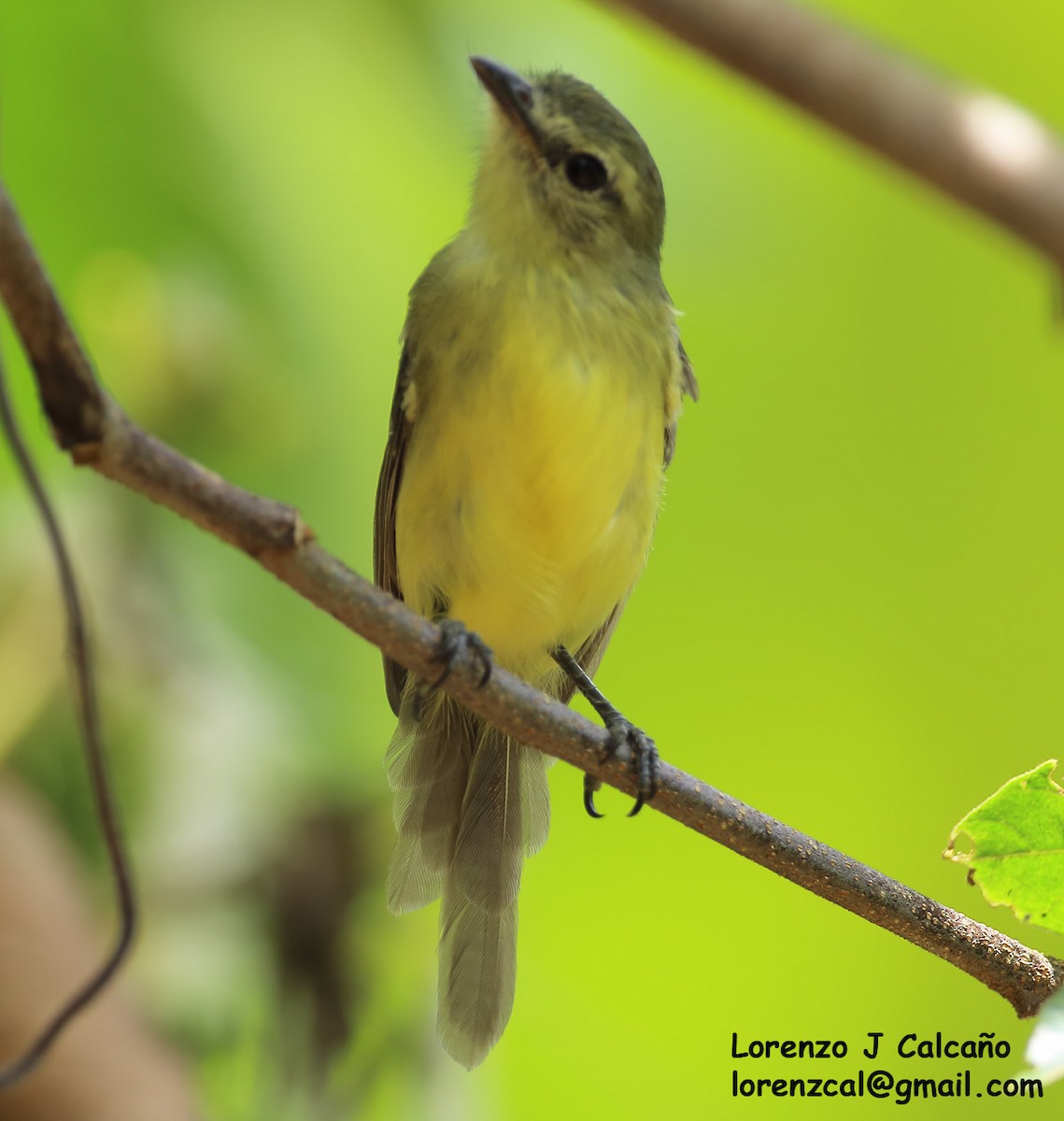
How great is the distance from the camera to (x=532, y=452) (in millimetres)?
2551

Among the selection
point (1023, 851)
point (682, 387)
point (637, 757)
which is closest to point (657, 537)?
point (682, 387)

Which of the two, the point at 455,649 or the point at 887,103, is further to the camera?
the point at 887,103

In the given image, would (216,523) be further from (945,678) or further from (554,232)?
(945,678)

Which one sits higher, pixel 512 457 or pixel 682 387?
pixel 682 387

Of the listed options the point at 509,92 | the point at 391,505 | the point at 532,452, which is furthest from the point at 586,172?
the point at 391,505

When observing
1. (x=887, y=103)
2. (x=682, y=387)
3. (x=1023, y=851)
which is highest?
(x=682, y=387)

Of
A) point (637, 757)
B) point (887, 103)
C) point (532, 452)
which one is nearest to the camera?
point (887, 103)

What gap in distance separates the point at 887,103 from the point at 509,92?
0.99 metres

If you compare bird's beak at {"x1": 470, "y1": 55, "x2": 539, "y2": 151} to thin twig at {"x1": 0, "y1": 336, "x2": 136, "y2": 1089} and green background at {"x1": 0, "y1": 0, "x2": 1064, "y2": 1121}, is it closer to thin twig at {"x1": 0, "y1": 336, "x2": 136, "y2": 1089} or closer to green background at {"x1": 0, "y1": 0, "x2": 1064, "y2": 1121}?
green background at {"x1": 0, "y1": 0, "x2": 1064, "y2": 1121}

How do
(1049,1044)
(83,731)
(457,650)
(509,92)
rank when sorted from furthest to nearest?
(509,92), (457,650), (83,731), (1049,1044)

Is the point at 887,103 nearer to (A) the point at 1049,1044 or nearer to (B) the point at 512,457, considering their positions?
(B) the point at 512,457

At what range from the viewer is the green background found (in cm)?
266

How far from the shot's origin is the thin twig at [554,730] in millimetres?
1382

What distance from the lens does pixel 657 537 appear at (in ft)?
10.9
